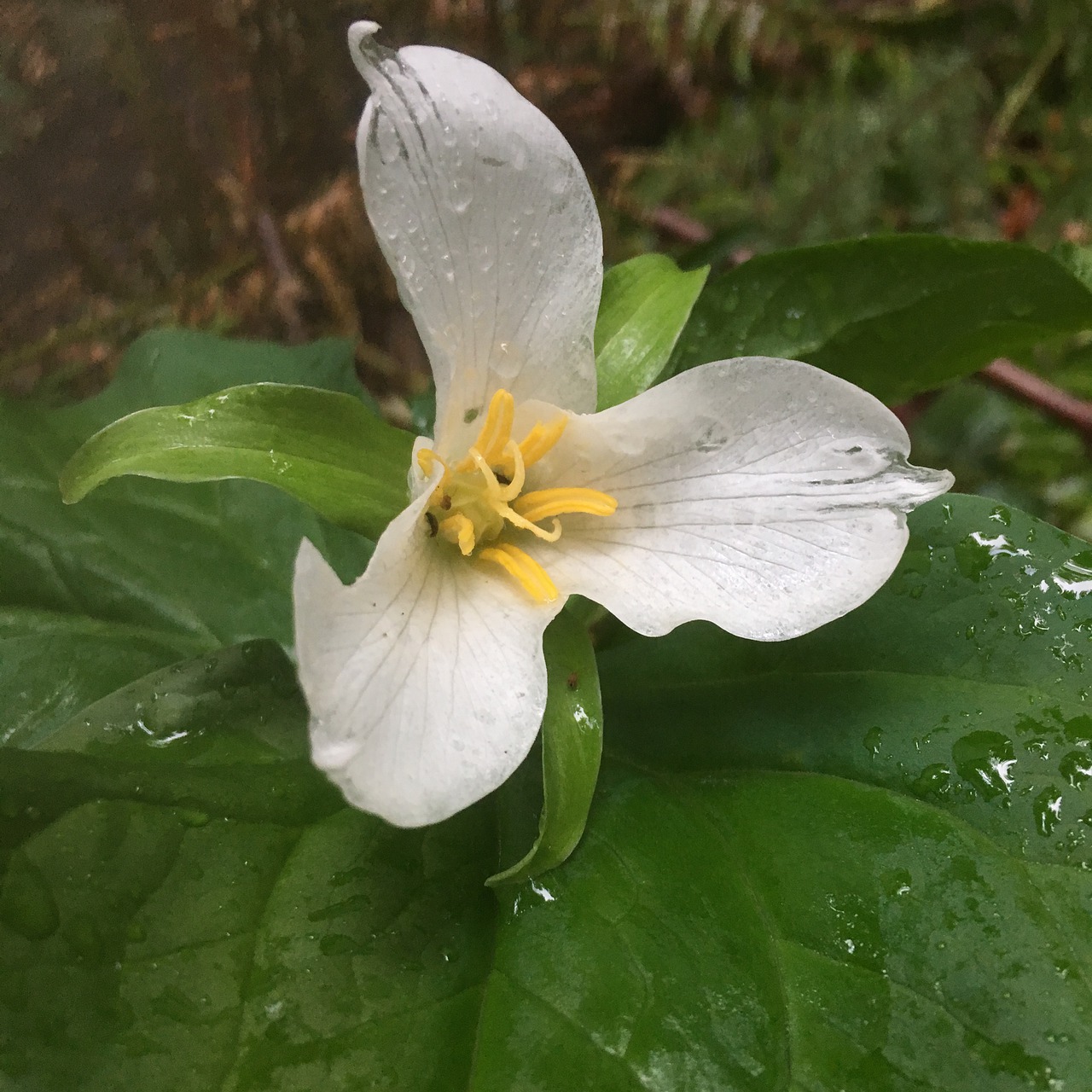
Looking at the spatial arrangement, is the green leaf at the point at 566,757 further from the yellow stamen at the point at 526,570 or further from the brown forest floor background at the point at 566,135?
the brown forest floor background at the point at 566,135

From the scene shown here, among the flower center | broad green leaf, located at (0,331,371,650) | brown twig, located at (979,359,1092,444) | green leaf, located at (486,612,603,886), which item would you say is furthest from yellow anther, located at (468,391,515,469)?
brown twig, located at (979,359,1092,444)

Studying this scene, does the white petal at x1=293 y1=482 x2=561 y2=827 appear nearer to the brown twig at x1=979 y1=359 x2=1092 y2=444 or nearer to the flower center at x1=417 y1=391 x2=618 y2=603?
the flower center at x1=417 y1=391 x2=618 y2=603

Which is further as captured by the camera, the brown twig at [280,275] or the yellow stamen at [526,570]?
the brown twig at [280,275]

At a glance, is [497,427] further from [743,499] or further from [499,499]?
[743,499]

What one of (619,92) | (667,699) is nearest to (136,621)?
(667,699)

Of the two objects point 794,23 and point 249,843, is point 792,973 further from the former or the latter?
point 794,23

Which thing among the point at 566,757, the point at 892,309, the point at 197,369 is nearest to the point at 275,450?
the point at 566,757

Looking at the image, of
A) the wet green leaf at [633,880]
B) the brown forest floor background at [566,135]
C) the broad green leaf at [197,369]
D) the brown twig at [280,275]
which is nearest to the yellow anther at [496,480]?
the wet green leaf at [633,880]
